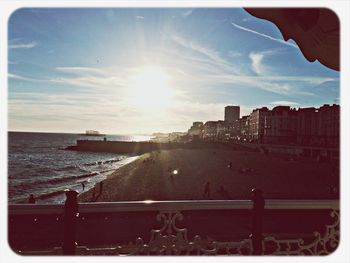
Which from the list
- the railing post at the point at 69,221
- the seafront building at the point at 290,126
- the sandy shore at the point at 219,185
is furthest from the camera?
the seafront building at the point at 290,126

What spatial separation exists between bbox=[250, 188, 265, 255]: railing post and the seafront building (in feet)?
177

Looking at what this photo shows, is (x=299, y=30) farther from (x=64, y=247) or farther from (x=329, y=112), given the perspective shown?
(x=329, y=112)

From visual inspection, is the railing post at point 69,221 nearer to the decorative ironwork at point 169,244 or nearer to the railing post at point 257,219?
the decorative ironwork at point 169,244

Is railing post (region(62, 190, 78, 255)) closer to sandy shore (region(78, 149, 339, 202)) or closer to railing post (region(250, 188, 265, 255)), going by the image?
railing post (region(250, 188, 265, 255))

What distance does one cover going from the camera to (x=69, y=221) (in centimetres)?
336

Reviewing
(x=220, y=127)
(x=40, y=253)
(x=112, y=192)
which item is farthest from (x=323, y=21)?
(x=220, y=127)

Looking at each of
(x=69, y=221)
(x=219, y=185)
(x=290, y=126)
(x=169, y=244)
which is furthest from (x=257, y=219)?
(x=290, y=126)

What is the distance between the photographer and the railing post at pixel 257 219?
3.42m

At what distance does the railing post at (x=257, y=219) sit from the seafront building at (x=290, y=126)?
53837 millimetres

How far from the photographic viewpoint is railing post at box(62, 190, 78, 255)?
11.0 ft

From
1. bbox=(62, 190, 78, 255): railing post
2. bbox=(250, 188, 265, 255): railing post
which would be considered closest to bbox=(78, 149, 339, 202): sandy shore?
bbox=(250, 188, 265, 255): railing post

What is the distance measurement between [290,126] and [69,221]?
8222cm

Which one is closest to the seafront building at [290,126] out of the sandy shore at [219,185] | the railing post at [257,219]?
the sandy shore at [219,185]

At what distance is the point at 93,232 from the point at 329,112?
61.9m
